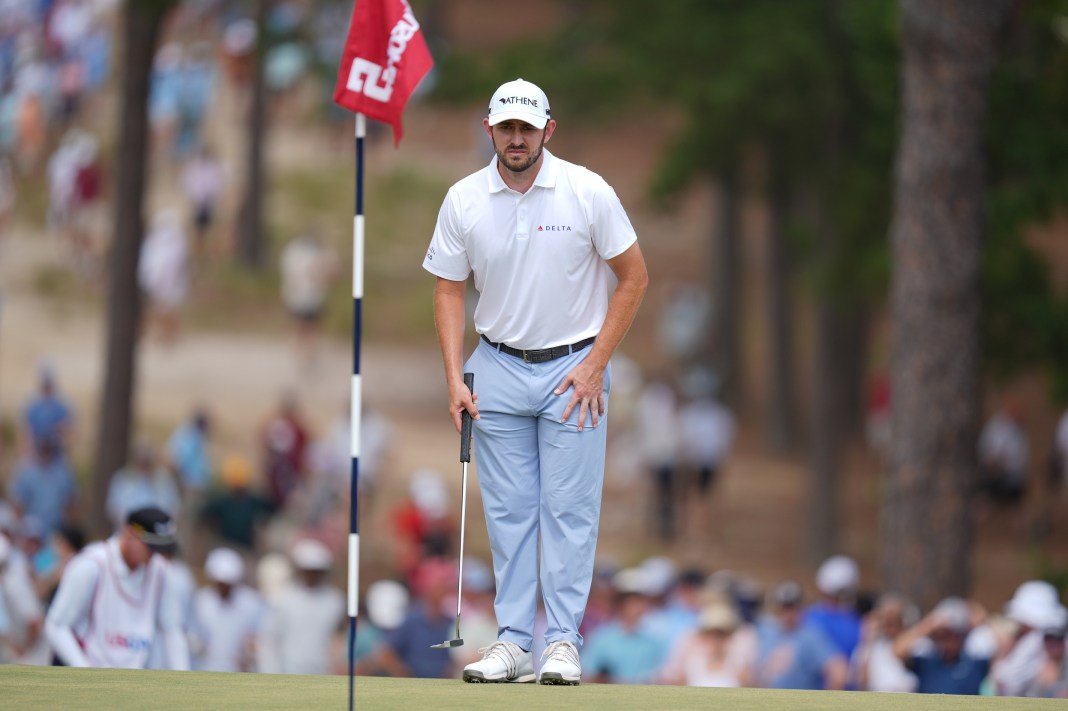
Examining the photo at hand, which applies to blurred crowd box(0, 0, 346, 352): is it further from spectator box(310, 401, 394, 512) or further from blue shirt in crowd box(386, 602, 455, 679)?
blue shirt in crowd box(386, 602, 455, 679)

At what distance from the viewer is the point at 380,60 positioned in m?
7.68

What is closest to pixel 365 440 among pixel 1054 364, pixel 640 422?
pixel 640 422

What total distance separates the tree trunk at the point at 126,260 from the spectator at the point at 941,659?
1025cm

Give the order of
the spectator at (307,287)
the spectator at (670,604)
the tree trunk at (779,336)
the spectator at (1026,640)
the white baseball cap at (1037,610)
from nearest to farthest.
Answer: the spectator at (1026,640)
the white baseball cap at (1037,610)
the spectator at (670,604)
the tree trunk at (779,336)
the spectator at (307,287)

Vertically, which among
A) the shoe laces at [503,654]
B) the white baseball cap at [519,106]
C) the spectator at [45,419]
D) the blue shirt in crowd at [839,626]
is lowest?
the blue shirt in crowd at [839,626]

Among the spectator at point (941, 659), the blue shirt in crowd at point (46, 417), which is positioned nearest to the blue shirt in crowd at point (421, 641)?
the spectator at point (941, 659)

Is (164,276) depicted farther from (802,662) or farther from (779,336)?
(802,662)

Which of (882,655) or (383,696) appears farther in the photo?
(882,655)

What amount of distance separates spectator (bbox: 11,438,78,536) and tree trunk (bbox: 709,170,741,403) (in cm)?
1486

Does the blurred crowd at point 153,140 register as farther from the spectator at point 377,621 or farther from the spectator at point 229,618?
the spectator at point 229,618

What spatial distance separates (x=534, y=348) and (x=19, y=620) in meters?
6.09

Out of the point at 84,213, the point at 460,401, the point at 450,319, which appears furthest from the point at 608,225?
the point at 84,213

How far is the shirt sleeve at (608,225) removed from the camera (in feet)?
24.0

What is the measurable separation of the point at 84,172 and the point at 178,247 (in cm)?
527
